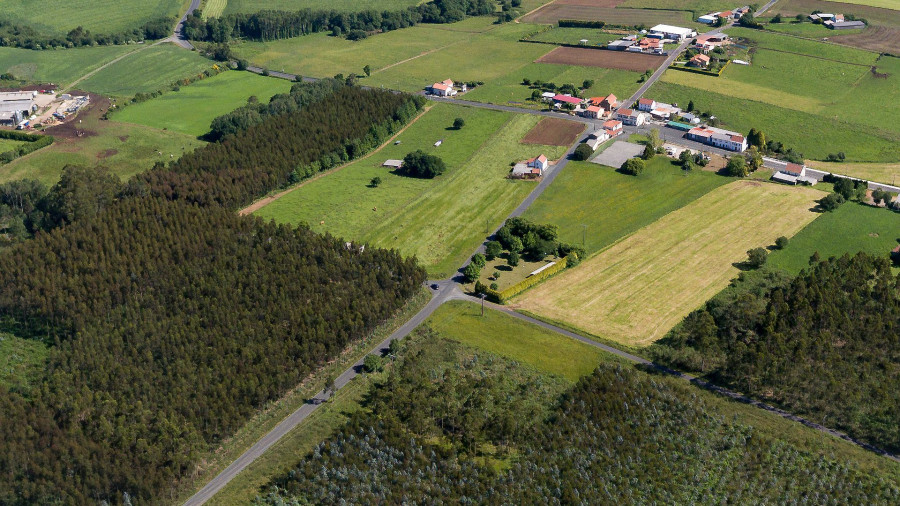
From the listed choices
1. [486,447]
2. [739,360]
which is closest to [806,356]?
[739,360]

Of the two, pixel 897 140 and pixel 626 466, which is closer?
pixel 626 466

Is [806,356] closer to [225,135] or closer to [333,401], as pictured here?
[333,401]

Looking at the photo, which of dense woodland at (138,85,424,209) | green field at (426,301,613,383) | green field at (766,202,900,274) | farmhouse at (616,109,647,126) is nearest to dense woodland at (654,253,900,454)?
green field at (766,202,900,274)

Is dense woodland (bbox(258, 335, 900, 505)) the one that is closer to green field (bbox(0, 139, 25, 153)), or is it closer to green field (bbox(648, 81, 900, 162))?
green field (bbox(648, 81, 900, 162))

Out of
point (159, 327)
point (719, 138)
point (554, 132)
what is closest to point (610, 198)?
point (554, 132)

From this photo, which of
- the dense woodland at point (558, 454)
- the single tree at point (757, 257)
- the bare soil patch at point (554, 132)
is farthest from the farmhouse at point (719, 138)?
the dense woodland at point (558, 454)

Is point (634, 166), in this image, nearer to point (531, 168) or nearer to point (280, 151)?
point (531, 168)

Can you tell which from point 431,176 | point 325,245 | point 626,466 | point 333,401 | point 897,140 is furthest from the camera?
point 897,140
